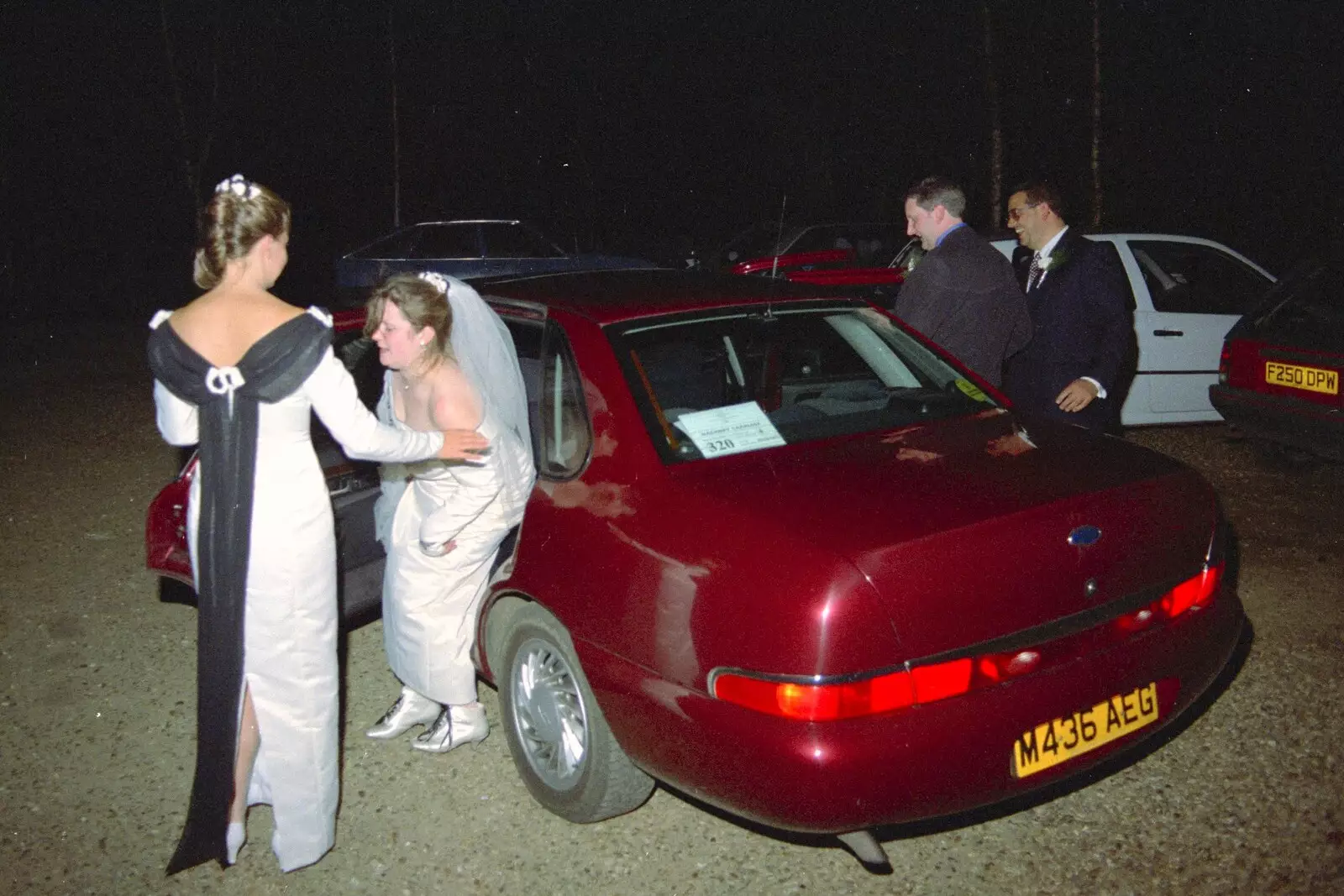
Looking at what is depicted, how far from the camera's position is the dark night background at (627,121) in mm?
19000

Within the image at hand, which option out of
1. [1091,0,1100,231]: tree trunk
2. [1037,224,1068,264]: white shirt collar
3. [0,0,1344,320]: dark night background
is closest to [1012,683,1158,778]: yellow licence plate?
[1037,224,1068,264]: white shirt collar

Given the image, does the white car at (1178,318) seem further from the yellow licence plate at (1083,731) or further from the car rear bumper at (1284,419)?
the yellow licence plate at (1083,731)

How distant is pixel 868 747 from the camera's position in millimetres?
2316

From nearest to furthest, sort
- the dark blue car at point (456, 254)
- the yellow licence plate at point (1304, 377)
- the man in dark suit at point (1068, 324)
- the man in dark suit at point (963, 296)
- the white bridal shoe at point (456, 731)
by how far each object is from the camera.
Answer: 1. the white bridal shoe at point (456, 731)
2. the man in dark suit at point (963, 296)
3. the man in dark suit at point (1068, 324)
4. the yellow licence plate at point (1304, 377)
5. the dark blue car at point (456, 254)

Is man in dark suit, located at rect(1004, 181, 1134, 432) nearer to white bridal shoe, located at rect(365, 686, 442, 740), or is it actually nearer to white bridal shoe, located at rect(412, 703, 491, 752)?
white bridal shoe, located at rect(412, 703, 491, 752)

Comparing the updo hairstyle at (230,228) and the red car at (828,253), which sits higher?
the red car at (828,253)

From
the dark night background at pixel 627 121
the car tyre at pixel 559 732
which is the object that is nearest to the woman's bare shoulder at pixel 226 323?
the car tyre at pixel 559 732

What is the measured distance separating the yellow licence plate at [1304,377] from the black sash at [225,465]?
213 inches

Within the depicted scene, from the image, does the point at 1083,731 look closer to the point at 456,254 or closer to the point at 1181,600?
the point at 1181,600

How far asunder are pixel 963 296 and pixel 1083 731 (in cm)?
234

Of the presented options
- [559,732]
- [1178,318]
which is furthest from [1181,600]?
[1178,318]

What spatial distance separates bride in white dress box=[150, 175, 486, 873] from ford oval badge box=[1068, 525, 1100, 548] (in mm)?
1628

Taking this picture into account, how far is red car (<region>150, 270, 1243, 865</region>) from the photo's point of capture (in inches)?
91.9

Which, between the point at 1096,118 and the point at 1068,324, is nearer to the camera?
the point at 1068,324
